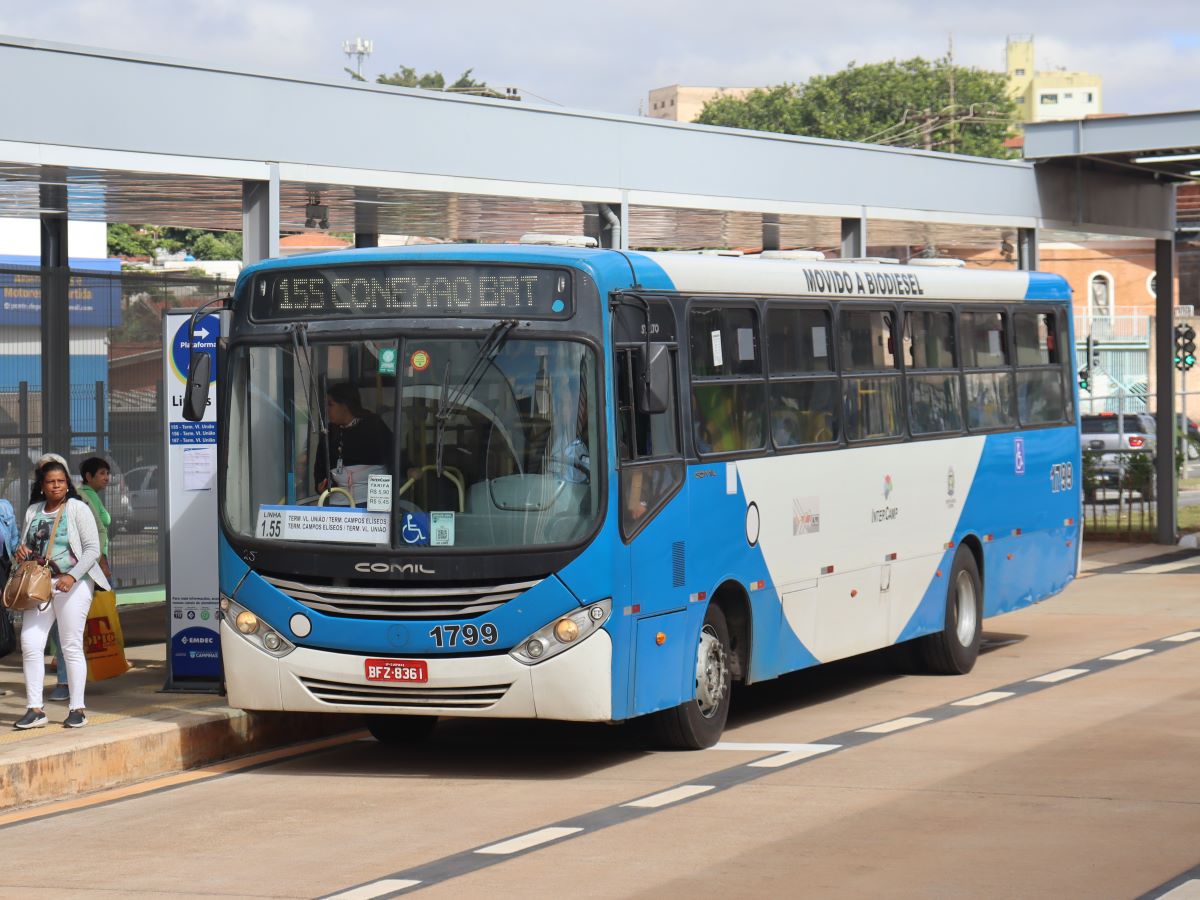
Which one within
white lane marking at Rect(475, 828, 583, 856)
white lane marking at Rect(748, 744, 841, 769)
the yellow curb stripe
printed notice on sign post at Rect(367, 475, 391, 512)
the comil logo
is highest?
printed notice on sign post at Rect(367, 475, 391, 512)

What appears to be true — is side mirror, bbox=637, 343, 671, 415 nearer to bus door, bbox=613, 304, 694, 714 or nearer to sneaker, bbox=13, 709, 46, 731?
bus door, bbox=613, 304, 694, 714

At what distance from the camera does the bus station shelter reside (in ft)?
43.7

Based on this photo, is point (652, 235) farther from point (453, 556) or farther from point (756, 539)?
point (453, 556)

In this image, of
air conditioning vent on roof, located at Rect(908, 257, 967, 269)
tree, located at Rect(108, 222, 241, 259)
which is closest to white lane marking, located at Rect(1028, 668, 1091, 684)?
air conditioning vent on roof, located at Rect(908, 257, 967, 269)

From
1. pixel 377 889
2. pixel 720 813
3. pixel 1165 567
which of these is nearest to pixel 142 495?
pixel 720 813

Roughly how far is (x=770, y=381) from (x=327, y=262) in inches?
119

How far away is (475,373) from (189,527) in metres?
3.30

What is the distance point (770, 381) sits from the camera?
41.8ft

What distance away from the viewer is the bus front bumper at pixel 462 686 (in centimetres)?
1058

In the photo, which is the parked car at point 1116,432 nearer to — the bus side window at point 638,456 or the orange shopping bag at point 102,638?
the orange shopping bag at point 102,638

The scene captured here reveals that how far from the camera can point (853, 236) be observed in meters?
21.2

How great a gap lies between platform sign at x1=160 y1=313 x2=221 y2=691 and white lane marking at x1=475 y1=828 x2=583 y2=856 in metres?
4.61

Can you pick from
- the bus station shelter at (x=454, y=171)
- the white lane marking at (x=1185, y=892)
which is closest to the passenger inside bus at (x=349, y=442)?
the bus station shelter at (x=454, y=171)

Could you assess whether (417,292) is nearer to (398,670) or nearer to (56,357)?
(398,670)
